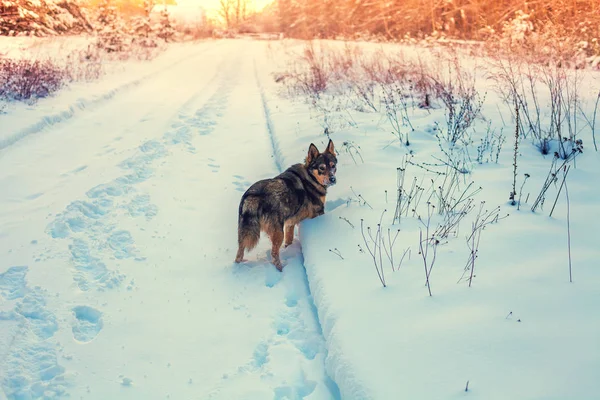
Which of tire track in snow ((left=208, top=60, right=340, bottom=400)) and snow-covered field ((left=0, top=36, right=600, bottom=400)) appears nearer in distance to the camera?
snow-covered field ((left=0, top=36, right=600, bottom=400))

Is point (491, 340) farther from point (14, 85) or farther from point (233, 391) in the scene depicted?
point (14, 85)

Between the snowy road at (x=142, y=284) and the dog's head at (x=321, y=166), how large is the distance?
2.91 ft

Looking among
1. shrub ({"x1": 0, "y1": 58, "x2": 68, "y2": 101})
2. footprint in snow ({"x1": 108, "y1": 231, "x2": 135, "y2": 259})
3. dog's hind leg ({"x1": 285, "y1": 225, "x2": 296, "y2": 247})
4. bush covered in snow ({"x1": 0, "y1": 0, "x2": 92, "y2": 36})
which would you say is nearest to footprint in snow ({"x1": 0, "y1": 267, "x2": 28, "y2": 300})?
footprint in snow ({"x1": 108, "y1": 231, "x2": 135, "y2": 259})

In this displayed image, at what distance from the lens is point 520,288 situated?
3.01 metres

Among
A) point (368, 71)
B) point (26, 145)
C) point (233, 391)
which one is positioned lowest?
point (233, 391)

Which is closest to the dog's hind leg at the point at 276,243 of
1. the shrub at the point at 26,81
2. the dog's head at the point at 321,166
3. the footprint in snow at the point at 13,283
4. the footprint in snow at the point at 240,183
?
the dog's head at the point at 321,166

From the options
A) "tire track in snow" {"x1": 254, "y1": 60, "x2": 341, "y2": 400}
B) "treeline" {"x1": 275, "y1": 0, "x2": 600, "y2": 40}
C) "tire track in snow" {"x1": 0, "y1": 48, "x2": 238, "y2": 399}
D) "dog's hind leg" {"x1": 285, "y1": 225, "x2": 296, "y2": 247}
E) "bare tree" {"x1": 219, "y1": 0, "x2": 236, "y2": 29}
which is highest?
"bare tree" {"x1": 219, "y1": 0, "x2": 236, "y2": 29}

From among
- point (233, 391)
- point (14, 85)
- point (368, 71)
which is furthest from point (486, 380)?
point (14, 85)

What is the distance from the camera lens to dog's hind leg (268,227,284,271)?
4.19 m

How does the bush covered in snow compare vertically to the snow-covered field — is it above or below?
above

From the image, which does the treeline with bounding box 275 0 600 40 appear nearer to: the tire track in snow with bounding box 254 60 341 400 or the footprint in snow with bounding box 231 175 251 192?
the footprint in snow with bounding box 231 175 251 192

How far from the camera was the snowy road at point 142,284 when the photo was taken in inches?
109

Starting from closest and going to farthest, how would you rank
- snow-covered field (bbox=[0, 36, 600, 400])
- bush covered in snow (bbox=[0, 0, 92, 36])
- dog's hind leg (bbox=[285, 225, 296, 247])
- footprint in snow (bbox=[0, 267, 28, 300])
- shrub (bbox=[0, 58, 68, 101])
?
snow-covered field (bbox=[0, 36, 600, 400]) → footprint in snow (bbox=[0, 267, 28, 300]) → dog's hind leg (bbox=[285, 225, 296, 247]) → shrub (bbox=[0, 58, 68, 101]) → bush covered in snow (bbox=[0, 0, 92, 36])

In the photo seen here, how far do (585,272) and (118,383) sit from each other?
359 centimetres
